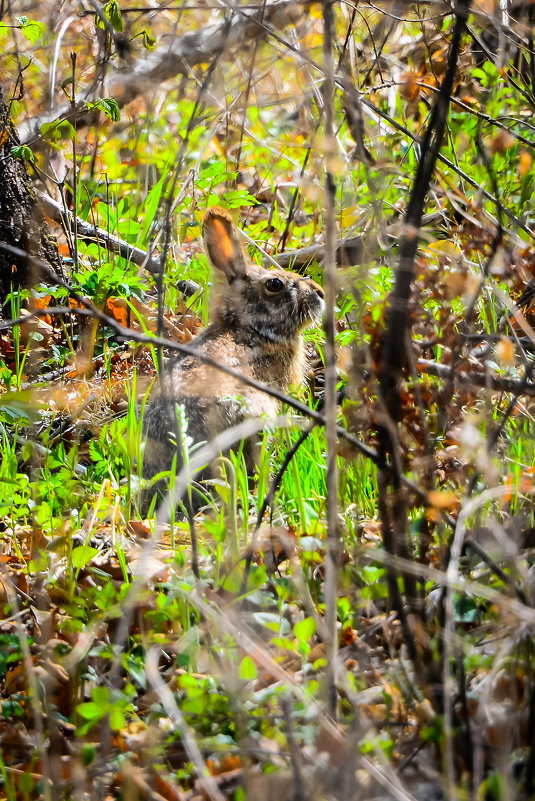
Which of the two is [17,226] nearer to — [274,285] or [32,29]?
[32,29]

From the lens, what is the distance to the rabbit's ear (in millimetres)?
5230

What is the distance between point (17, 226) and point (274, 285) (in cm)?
180

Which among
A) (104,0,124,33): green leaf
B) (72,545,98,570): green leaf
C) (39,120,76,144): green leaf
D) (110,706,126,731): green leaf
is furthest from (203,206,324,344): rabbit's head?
(110,706,126,731): green leaf

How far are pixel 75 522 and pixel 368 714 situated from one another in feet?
5.50

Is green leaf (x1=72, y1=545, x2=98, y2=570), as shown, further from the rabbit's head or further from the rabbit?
the rabbit's head

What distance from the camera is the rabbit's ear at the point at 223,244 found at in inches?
206

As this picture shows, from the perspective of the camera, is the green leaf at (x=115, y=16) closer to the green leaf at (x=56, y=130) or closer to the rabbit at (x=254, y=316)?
the green leaf at (x=56, y=130)

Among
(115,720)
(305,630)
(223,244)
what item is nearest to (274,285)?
(223,244)

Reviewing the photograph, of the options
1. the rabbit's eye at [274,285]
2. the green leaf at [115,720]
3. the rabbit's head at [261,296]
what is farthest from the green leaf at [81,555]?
the rabbit's eye at [274,285]

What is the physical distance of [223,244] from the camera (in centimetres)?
546

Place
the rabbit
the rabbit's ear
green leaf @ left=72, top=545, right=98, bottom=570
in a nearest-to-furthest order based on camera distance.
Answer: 1. green leaf @ left=72, top=545, right=98, bottom=570
2. the rabbit
3. the rabbit's ear

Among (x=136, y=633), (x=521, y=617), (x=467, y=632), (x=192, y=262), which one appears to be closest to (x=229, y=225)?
(x=192, y=262)

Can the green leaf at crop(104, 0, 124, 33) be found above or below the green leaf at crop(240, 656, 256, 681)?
above

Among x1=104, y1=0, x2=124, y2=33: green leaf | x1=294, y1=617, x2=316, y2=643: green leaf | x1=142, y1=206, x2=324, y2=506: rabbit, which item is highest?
x1=104, y1=0, x2=124, y2=33: green leaf
